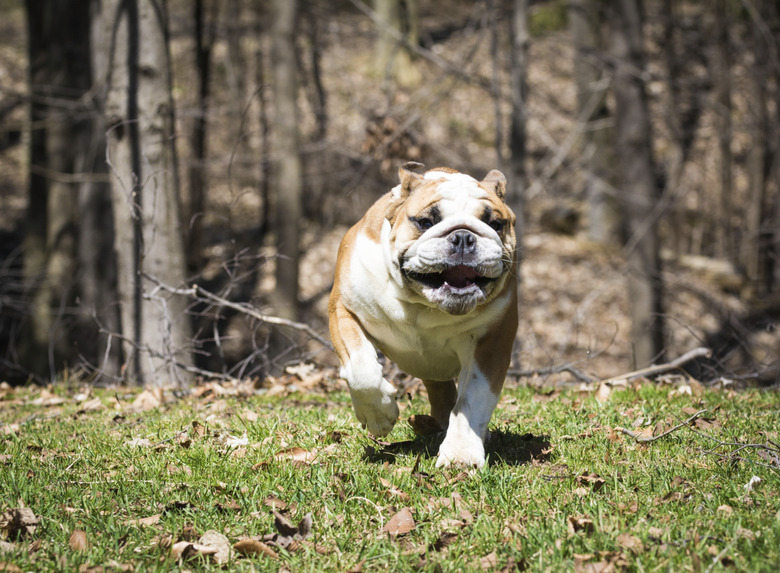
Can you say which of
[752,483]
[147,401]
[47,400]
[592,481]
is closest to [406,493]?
[592,481]

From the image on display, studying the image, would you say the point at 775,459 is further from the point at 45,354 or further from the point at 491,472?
the point at 45,354

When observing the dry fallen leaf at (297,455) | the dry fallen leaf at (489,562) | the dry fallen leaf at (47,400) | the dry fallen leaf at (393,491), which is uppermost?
the dry fallen leaf at (489,562)

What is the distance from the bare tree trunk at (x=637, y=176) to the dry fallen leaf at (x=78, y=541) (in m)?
9.82

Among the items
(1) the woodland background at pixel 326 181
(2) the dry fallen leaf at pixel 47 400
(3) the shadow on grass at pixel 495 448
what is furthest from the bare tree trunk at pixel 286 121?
(3) the shadow on grass at pixel 495 448

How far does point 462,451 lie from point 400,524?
0.75 meters

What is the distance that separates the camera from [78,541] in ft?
10.6

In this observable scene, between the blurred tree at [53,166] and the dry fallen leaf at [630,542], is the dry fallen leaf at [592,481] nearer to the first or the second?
the dry fallen leaf at [630,542]

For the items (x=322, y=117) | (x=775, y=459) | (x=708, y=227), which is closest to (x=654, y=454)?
(x=775, y=459)

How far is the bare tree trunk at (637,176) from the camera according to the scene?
39.3 ft

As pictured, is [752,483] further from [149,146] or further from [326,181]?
[326,181]

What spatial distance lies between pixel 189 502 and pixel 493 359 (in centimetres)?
170

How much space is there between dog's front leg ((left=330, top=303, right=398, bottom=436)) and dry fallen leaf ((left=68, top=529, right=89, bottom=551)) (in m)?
1.40

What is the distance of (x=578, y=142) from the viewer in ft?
69.5

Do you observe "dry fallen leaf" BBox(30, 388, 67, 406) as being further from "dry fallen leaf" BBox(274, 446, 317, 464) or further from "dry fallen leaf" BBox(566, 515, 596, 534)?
"dry fallen leaf" BBox(566, 515, 596, 534)
